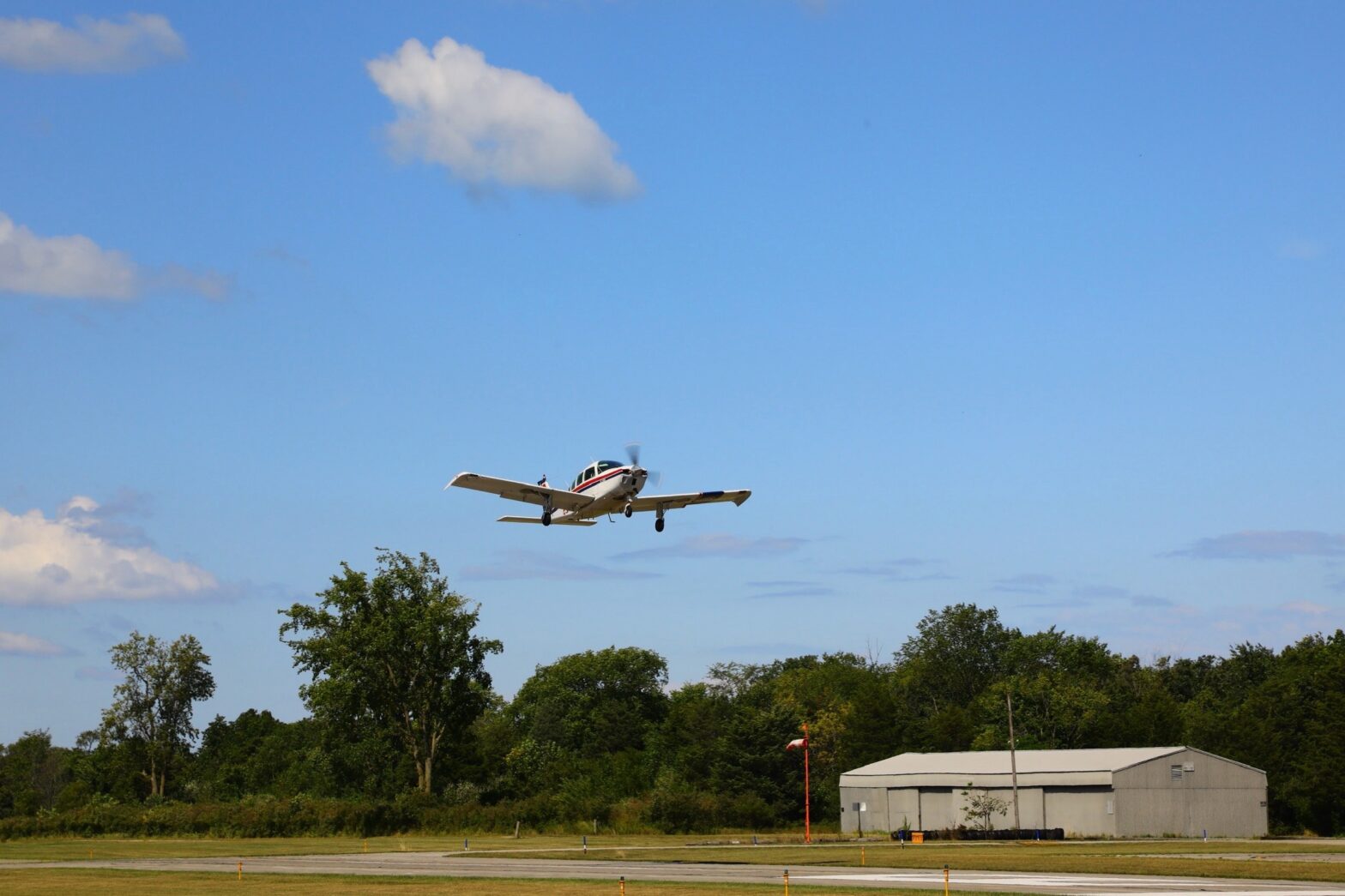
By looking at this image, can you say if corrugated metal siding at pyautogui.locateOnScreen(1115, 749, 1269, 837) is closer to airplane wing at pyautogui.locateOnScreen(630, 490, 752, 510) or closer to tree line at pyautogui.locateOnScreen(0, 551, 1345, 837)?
tree line at pyautogui.locateOnScreen(0, 551, 1345, 837)

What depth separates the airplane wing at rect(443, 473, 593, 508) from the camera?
55656 millimetres

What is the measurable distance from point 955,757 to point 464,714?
36.5m

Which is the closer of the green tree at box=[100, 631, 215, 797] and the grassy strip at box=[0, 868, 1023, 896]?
the grassy strip at box=[0, 868, 1023, 896]

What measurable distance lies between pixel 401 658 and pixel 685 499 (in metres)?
54.9

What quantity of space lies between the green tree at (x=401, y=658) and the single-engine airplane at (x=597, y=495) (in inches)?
1967

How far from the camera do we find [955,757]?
94.9 m

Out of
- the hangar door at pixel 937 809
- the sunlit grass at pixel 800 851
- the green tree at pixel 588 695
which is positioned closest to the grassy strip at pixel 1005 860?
the sunlit grass at pixel 800 851

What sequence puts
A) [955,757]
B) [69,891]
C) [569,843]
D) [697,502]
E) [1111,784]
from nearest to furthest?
[69,891] < [697,502] < [569,843] < [1111,784] < [955,757]

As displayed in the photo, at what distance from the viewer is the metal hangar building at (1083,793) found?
81688 millimetres

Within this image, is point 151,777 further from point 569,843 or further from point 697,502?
point 697,502

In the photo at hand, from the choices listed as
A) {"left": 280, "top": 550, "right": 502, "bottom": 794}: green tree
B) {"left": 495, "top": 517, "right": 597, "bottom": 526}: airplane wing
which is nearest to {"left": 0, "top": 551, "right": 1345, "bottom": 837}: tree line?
{"left": 280, "top": 550, "right": 502, "bottom": 794}: green tree

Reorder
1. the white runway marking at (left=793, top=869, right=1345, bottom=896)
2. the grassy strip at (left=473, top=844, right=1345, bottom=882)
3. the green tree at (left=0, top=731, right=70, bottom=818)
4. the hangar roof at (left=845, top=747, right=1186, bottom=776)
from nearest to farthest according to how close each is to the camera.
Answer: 1. the white runway marking at (left=793, top=869, right=1345, bottom=896)
2. the grassy strip at (left=473, top=844, right=1345, bottom=882)
3. the hangar roof at (left=845, top=747, right=1186, bottom=776)
4. the green tree at (left=0, top=731, right=70, bottom=818)

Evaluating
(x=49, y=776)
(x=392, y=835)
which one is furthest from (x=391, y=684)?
(x=49, y=776)

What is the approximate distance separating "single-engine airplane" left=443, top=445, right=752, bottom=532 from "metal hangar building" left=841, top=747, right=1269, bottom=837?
36810mm
